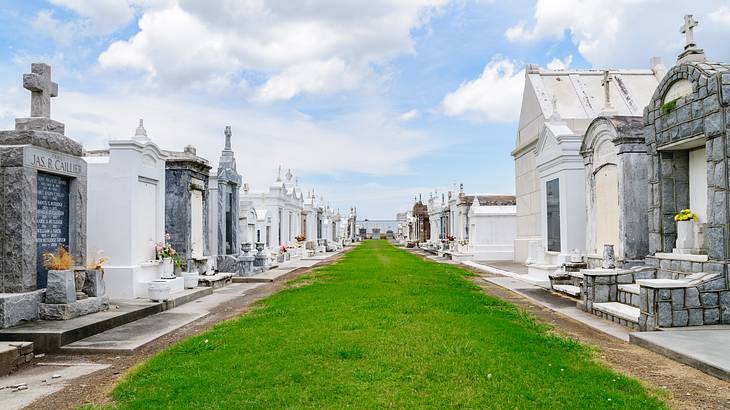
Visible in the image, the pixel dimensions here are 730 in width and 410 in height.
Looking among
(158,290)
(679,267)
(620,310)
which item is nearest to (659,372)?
(620,310)

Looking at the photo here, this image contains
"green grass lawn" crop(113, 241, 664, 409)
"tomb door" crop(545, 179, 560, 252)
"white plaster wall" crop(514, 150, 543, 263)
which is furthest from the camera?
"white plaster wall" crop(514, 150, 543, 263)

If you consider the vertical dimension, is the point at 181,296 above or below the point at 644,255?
below

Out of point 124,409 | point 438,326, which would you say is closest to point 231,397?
point 124,409

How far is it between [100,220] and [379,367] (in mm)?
7854

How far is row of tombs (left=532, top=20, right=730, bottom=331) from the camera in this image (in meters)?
7.42

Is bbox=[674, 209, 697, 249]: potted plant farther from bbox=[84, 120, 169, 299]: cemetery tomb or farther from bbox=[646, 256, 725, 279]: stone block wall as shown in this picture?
bbox=[84, 120, 169, 299]: cemetery tomb

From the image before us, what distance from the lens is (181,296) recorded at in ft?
37.3

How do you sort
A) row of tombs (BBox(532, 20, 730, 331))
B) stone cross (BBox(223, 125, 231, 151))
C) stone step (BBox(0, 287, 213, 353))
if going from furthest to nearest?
stone cross (BBox(223, 125, 231, 151)) → row of tombs (BBox(532, 20, 730, 331)) → stone step (BBox(0, 287, 213, 353))

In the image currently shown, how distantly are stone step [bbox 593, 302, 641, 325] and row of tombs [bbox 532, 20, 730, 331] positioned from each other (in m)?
0.01

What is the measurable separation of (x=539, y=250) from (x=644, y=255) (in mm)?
5159

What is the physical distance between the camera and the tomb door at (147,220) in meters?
11.4

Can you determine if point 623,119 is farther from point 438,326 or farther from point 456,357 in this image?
point 456,357

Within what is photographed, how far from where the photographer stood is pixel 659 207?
9.48 meters

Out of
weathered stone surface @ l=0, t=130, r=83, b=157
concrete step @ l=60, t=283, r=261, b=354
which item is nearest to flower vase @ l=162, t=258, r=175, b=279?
concrete step @ l=60, t=283, r=261, b=354
